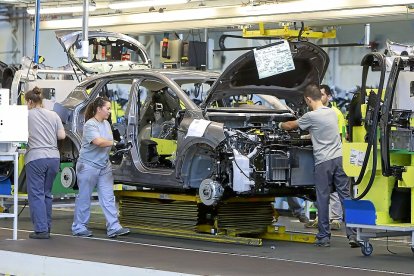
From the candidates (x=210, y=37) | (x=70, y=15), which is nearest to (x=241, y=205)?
(x=210, y=37)

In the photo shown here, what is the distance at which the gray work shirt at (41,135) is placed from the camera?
35.4ft

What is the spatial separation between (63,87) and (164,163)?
126 inches

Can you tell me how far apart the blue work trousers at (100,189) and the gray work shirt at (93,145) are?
7 cm

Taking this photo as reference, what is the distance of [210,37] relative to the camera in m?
21.8

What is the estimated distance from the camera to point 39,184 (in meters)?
10.8

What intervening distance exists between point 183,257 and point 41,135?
2394mm

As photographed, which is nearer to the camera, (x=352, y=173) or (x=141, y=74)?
(x=352, y=173)

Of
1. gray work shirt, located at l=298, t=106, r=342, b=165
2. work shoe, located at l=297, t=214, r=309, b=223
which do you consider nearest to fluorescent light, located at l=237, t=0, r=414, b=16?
work shoe, located at l=297, t=214, r=309, b=223

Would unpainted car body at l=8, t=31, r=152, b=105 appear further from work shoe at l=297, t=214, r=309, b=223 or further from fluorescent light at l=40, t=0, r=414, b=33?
work shoe at l=297, t=214, r=309, b=223

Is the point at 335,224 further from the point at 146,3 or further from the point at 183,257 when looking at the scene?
the point at 146,3

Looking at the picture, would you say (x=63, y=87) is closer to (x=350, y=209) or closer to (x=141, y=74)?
(x=141, y=74)

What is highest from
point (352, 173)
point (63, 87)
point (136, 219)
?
point (63, 87)

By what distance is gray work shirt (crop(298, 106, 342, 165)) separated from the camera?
1039 cm

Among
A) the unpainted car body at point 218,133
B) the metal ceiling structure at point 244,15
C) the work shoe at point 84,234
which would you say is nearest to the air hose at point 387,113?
the unpainted car body at point 218,133
